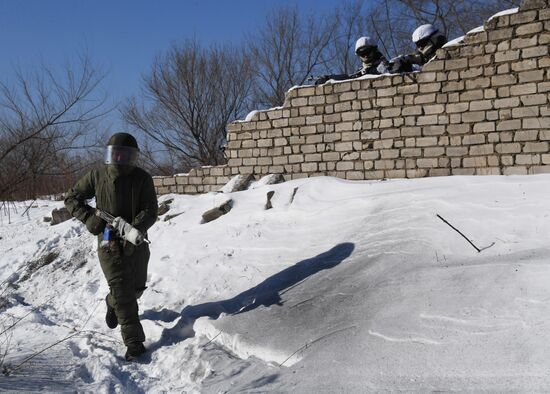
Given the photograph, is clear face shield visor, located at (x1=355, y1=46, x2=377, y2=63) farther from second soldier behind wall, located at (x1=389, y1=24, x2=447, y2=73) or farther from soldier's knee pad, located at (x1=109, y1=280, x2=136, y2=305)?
soldier's knee pad, located at (x1=109, y1=280, x2=136, y2=305)

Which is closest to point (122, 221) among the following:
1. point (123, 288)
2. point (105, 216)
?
point (105, 216)

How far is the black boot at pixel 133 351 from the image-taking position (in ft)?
14.2

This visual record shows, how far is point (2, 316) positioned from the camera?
6.16 meters

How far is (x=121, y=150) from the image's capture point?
456cm

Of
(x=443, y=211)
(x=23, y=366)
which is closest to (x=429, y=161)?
(x=443, y=211)

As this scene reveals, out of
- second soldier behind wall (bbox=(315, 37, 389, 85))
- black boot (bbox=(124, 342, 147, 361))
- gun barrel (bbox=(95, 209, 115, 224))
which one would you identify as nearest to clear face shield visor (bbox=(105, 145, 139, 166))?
gun barrel (bbox=(95, 209, 115, 224))

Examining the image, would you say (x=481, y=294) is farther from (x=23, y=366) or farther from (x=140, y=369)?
(x=23, y=366)

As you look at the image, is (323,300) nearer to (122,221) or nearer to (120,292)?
(120,292)

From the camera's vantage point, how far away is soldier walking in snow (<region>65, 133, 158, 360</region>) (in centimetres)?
443

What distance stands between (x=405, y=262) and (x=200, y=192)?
16.8 feet

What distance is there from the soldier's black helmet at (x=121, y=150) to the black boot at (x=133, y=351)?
1459mm

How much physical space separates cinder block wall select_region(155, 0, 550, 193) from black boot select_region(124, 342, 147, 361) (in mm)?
4604

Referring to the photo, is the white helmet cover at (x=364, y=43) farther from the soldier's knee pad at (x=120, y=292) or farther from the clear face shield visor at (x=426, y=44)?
the soldier's knee pad at (x=120, y=292)

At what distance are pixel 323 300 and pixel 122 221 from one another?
178 centimetres
